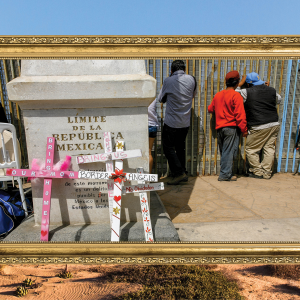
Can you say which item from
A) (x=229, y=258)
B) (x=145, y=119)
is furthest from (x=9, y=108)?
(x=229, y=258)

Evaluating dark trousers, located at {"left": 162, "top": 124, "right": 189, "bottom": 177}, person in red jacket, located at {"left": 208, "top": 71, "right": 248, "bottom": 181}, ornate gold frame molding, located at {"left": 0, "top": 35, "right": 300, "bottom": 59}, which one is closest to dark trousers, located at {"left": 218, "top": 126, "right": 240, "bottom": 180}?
person in red jacket, located at {"left": 208, "top": 71, "right": 248, "bottom": 181}

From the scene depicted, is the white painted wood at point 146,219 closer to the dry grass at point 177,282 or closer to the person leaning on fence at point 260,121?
the dry grass at point 177,282

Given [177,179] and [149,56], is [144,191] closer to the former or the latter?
[149,56]

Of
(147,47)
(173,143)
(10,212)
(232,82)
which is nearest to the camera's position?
(147,47)

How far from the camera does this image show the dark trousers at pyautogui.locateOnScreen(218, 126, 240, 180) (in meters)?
4.37

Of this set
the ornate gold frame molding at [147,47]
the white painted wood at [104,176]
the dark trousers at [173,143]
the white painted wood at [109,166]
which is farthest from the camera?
the dark trousers at [173,143]

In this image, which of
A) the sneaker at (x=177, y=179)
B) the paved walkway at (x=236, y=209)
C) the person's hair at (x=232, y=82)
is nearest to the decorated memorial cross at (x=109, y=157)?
the paved walkway at (x=236, y=209)

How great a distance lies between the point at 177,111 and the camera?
4082mm

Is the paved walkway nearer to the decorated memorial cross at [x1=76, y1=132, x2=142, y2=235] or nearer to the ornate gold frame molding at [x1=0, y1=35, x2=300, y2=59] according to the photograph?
the decorated memorial cross at [x1=76, y1=132, x2=142, y2=235]

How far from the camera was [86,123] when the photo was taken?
2.25m

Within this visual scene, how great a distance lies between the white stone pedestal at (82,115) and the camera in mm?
2088

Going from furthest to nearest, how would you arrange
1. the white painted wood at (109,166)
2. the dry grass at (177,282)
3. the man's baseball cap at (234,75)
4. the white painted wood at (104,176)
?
the man's baseball cap at (234,75) < the white painted wood at (109,166) < the white painted wood at (104,176) < the dry grass at (177,282)

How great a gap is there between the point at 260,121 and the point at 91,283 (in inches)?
160

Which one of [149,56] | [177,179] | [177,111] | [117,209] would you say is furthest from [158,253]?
[177,111]
